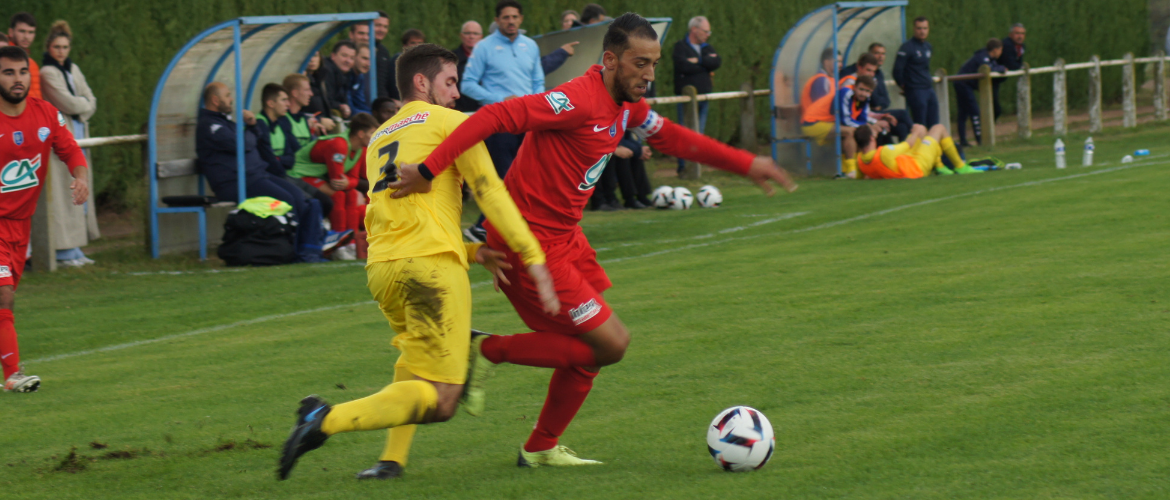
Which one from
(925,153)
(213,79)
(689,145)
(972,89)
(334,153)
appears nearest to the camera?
(689,145)

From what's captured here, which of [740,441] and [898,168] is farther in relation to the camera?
[898,168]

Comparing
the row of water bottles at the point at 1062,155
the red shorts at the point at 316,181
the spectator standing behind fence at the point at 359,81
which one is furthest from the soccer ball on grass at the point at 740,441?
the row of water bottles at the point at 1062,155

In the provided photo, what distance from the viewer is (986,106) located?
2272cm

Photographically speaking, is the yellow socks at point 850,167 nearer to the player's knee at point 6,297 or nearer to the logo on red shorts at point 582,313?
the player's knee at point 6,297

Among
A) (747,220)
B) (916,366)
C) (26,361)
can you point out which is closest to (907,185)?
(747,220)

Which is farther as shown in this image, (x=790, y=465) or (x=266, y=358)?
(x=266, y=358)

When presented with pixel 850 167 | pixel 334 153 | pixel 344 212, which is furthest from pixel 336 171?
pixel 850 167

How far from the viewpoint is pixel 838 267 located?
9.57 metres

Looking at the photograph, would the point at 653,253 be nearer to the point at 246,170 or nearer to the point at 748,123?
the point at 246,170

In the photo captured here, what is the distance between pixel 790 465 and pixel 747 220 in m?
8.79

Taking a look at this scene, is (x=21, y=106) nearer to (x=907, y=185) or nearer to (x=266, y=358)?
(x=266, y=358)

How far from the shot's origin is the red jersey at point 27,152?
6914 millimetres

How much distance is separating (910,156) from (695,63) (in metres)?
3.55

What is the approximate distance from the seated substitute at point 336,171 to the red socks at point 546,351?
772 centimetres
